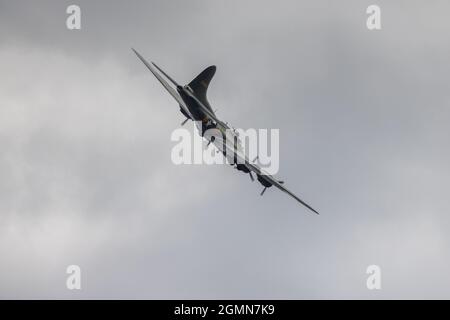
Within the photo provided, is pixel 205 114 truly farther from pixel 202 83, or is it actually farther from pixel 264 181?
pixel 264 181

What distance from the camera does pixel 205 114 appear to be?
90.4 m

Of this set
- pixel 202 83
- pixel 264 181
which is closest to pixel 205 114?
pixel 202 83

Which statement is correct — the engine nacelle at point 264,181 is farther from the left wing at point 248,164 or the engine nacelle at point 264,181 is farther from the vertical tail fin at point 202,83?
the vertical tail fin at point 202,83

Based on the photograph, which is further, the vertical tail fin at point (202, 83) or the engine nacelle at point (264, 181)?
the vertical tail fin at point (202, 83)

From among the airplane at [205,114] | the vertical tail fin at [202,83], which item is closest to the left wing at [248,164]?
the airplane at [205,114]

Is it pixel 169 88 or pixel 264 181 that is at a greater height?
pixel 169 88

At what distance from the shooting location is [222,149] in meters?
87.1

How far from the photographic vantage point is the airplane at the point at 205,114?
86375mm

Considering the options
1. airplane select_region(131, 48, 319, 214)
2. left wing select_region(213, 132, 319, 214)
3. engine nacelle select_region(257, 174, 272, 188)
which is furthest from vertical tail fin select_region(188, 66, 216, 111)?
engine nacelle select_region(257, 174, 272, 188)
